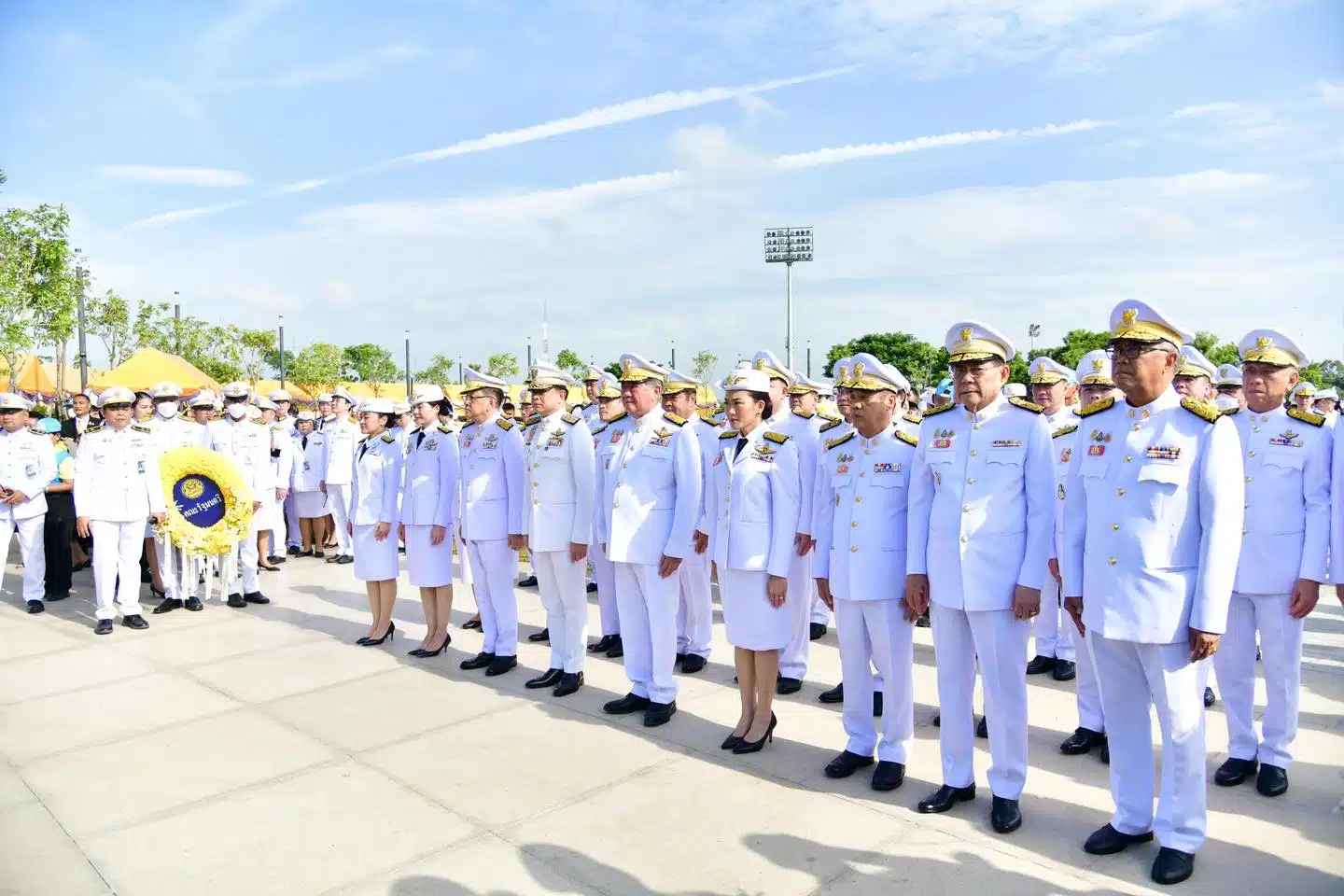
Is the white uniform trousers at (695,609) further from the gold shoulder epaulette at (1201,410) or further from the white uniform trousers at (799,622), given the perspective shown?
the gold shoulder epaulette at (1201,410)

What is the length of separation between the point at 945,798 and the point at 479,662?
366 cm

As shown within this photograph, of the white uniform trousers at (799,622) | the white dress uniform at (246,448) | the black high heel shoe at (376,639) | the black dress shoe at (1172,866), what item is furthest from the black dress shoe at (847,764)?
the white dress uniform at (246,448)

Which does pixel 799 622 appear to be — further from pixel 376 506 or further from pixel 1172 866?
pixel 376 506

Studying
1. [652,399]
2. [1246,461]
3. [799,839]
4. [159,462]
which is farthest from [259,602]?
[1246,461]

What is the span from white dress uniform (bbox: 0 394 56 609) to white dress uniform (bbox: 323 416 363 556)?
297cm

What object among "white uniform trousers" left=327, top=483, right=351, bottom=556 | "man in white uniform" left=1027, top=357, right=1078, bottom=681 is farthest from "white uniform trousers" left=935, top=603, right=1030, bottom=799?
"white uniform trousers" left=327, top=483, right=351, bottom=556

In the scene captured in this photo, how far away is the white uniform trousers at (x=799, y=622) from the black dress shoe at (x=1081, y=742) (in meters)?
1.66

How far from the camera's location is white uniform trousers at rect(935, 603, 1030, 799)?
12.7 feet

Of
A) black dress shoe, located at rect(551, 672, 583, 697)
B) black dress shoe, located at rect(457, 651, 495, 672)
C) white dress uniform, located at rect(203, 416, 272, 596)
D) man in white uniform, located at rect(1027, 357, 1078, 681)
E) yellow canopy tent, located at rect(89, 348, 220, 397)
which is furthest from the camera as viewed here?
yellow canopy tent, located at rect(89, 348, 220, 397)

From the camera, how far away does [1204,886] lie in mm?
3326

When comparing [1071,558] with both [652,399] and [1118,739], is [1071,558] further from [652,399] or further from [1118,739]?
[652,399]

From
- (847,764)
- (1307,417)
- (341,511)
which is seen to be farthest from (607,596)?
(341,511)

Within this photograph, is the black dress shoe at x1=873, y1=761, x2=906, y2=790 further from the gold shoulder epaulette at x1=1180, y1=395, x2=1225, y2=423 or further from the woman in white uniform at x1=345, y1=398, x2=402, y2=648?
the woman in white uniform at x1=345, y1=398, x2=402, y2=648

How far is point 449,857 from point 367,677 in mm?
2999
